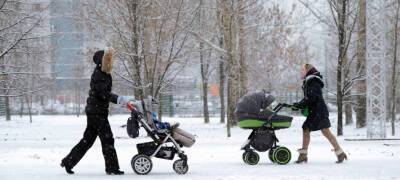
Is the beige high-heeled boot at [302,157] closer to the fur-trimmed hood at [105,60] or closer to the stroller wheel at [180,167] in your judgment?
the stroller wheel at [180,167]

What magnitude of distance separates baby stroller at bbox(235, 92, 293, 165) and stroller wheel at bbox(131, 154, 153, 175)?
2135mm

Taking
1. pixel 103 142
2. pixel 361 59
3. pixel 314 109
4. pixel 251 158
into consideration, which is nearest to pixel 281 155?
pixel 251 158

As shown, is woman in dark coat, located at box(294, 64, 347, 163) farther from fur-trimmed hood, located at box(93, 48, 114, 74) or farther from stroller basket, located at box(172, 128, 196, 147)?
fur-trimmed hood, located at box(93, 48, 114, 74)

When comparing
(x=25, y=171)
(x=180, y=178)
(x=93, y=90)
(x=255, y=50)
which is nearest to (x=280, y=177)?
(x=180, y=178)

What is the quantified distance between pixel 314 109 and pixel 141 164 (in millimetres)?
3437

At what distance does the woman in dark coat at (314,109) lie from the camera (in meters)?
10.8

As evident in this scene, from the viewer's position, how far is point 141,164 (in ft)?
30.7

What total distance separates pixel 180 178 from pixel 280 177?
1.48 meters

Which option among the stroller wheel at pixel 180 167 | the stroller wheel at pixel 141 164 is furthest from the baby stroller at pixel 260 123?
the stroller wheel at pixel 141 164

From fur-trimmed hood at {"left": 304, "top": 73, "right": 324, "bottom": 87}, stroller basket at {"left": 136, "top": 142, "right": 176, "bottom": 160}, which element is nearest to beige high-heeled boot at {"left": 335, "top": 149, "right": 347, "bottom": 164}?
fur-trimmed hood at {"left": 304, "top": 73, "right": 324, "bottom": 87}

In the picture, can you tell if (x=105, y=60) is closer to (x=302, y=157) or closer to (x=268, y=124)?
(x=268, y=124)

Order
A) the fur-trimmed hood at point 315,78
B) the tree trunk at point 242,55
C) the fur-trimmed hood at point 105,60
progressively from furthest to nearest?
the tree trunk at point 242,55 < the fur-trimmed hood at point 315,78 < the fur-trimmed hood at point 105,60

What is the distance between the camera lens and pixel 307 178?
8867mm

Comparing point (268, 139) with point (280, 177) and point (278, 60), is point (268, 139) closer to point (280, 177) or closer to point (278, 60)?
point (280, 177)
